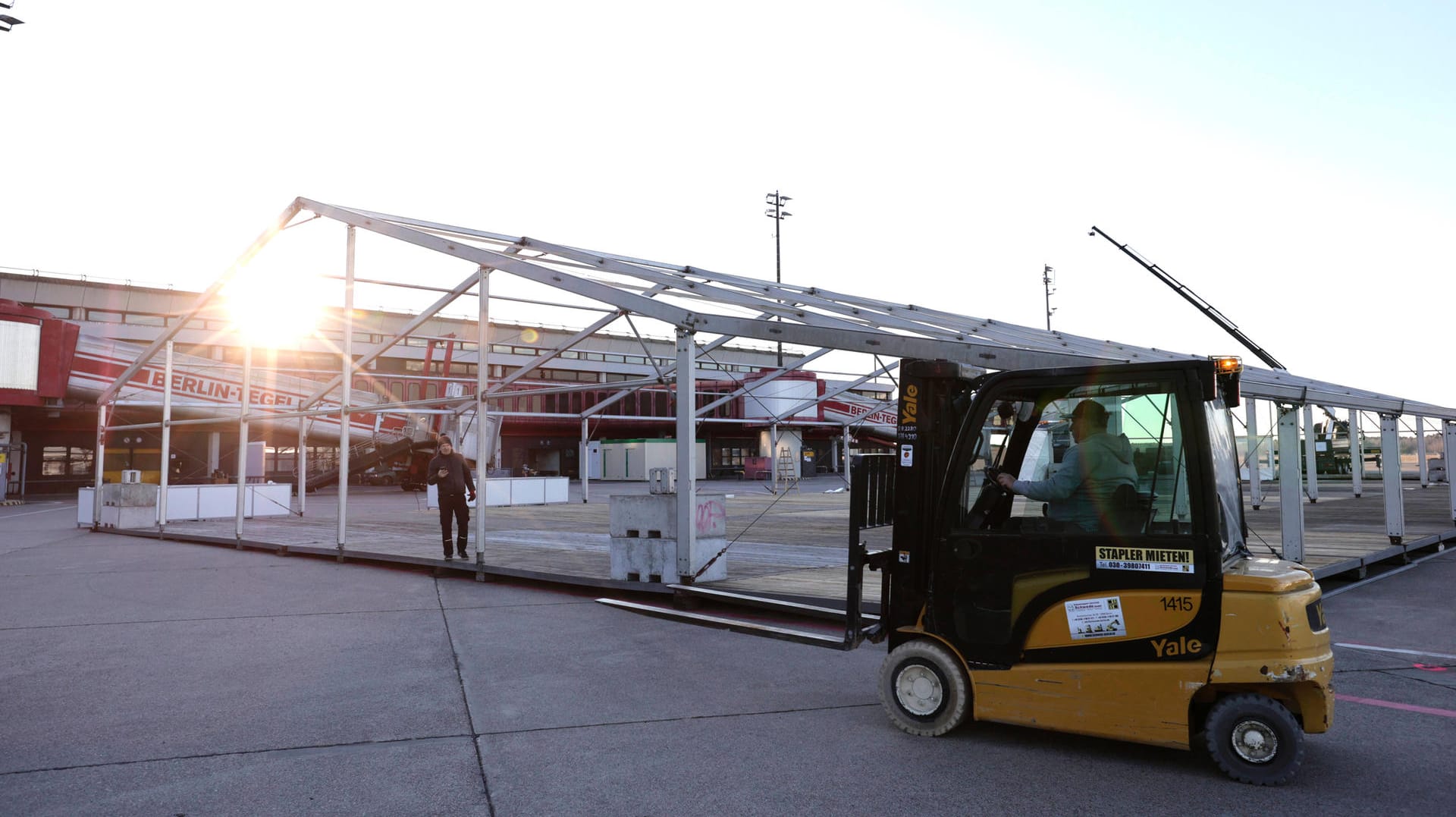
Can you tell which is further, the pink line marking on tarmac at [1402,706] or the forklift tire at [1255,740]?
the pink line marking on tarmac at [1402,706]

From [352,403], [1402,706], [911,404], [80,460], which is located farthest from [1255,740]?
[80,460]

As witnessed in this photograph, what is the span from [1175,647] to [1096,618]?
360 millimetres

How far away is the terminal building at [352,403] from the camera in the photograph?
2880cm

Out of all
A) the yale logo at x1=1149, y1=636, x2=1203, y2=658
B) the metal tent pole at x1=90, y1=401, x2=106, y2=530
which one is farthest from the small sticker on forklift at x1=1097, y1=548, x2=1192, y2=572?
the metal tent pole at x1=90, y1=401, x2=106, y2=530

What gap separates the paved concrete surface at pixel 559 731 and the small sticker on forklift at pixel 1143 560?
99 centimetres

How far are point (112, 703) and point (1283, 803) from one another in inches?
258

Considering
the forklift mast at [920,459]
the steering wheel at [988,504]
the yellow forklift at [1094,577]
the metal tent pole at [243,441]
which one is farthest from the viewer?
the metal tent pole at [243,441]

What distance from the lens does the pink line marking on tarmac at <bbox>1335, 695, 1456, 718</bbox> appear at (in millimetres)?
5270

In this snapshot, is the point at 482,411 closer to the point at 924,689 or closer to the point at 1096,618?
the point at 924,689

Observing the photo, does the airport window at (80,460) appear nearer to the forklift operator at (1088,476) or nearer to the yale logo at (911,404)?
the yale logo at (911,404)

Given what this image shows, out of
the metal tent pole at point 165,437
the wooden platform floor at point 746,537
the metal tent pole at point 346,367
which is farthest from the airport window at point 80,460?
the metal tent pole at point 346,367

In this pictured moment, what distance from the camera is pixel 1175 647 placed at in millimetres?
4168

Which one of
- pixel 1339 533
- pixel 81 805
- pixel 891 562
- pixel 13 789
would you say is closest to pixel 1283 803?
pixel 891 562

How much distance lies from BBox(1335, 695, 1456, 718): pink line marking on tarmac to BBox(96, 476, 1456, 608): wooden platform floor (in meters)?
1.18
